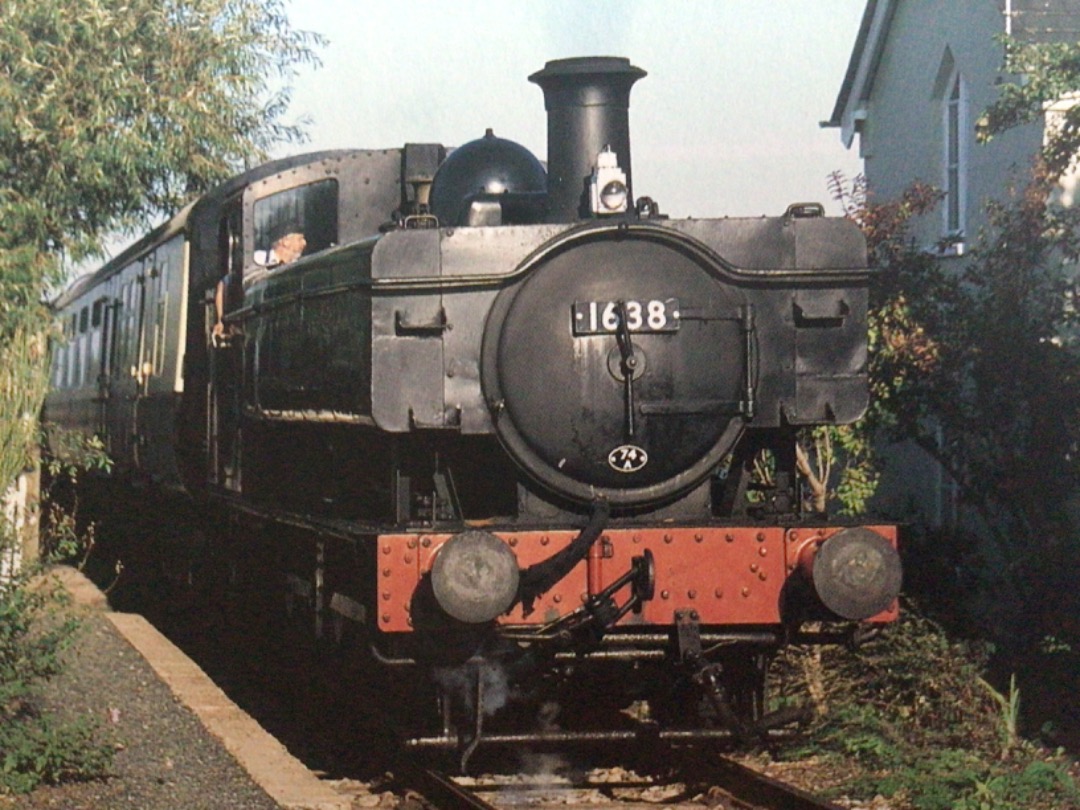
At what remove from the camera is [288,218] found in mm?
9961

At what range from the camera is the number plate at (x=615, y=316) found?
7.04 meters

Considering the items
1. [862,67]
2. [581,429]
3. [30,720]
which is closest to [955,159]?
[862,67]

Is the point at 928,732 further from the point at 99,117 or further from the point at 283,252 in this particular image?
the point at 99,117

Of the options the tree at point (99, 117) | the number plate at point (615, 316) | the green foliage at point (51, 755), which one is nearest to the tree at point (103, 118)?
the tree at point (99, 117)

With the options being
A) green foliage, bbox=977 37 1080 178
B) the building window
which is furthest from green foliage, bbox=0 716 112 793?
the building window

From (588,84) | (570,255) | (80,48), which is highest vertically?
(80,48)

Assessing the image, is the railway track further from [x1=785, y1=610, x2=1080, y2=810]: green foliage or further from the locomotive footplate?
the locomotive footplate

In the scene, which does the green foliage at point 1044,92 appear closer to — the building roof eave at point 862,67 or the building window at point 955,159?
the building window at point 955,159

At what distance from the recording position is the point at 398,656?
22.8 feet

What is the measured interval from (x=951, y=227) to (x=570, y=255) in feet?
25.5

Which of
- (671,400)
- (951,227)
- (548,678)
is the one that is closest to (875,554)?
(671,400)

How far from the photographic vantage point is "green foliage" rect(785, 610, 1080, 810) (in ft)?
23.2

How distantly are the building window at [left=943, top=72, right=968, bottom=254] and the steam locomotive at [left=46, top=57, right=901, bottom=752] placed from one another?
264 inches

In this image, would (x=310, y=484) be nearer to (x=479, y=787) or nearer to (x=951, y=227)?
(x=479, y=787)
